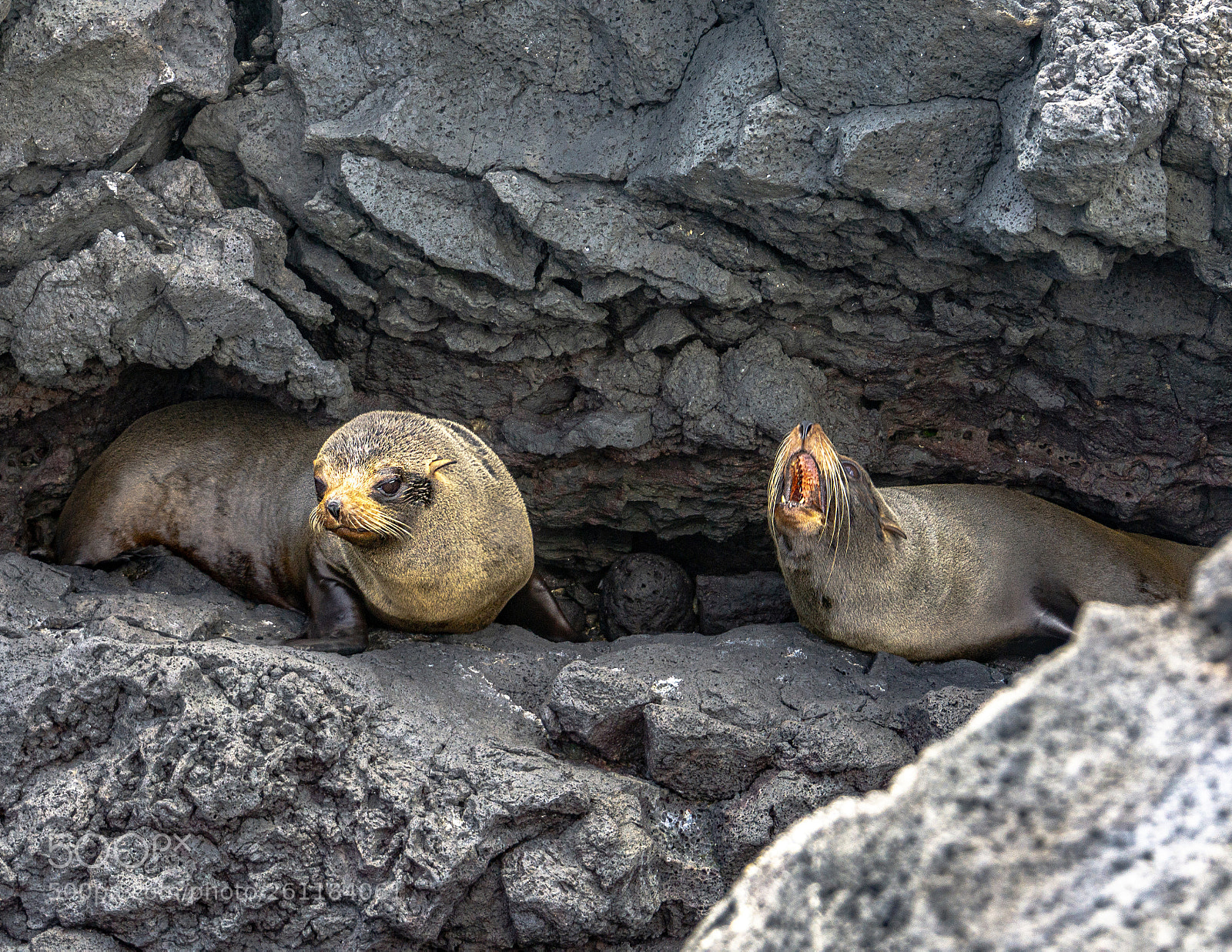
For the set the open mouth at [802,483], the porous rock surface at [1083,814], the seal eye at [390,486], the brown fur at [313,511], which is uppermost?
the porous rock surface at [1083,814]

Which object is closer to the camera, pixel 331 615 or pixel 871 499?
pixel 871 499

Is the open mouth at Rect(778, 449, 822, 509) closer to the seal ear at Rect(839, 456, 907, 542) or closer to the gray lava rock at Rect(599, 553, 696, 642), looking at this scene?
the seal ear at Rect(839, 456, 907, 542)

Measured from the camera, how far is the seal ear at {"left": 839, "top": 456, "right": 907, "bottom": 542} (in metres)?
5.31

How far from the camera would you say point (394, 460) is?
5.11m

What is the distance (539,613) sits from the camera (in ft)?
20.7

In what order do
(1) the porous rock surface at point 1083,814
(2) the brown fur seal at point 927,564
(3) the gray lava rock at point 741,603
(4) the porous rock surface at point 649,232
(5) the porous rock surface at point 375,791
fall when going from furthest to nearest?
(3) the gray lava rock at point 741,603 → (2) the brown fur seal at point 927,564 → (4) the porous rock surface at point 649,232 → (5) the porous rock surface at point 375,791 → (1) the porous rock surface at point 1083,814

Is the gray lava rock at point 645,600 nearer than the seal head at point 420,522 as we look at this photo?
No

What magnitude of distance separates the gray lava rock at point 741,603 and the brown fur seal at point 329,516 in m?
0.94

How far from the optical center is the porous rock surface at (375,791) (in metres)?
3.79

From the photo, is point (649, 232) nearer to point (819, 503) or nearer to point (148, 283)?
point (819, 503)

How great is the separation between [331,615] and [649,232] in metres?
2.59

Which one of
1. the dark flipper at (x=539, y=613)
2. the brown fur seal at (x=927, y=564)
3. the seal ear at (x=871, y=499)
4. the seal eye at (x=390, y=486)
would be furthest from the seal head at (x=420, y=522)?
the seal ear at (x=871, y=499)

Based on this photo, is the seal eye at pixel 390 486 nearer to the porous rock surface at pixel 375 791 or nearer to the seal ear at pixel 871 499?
the porous rock surface at pixel 375 791

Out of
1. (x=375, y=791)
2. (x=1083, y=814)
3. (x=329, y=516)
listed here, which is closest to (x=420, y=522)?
(x=329, y=516)
